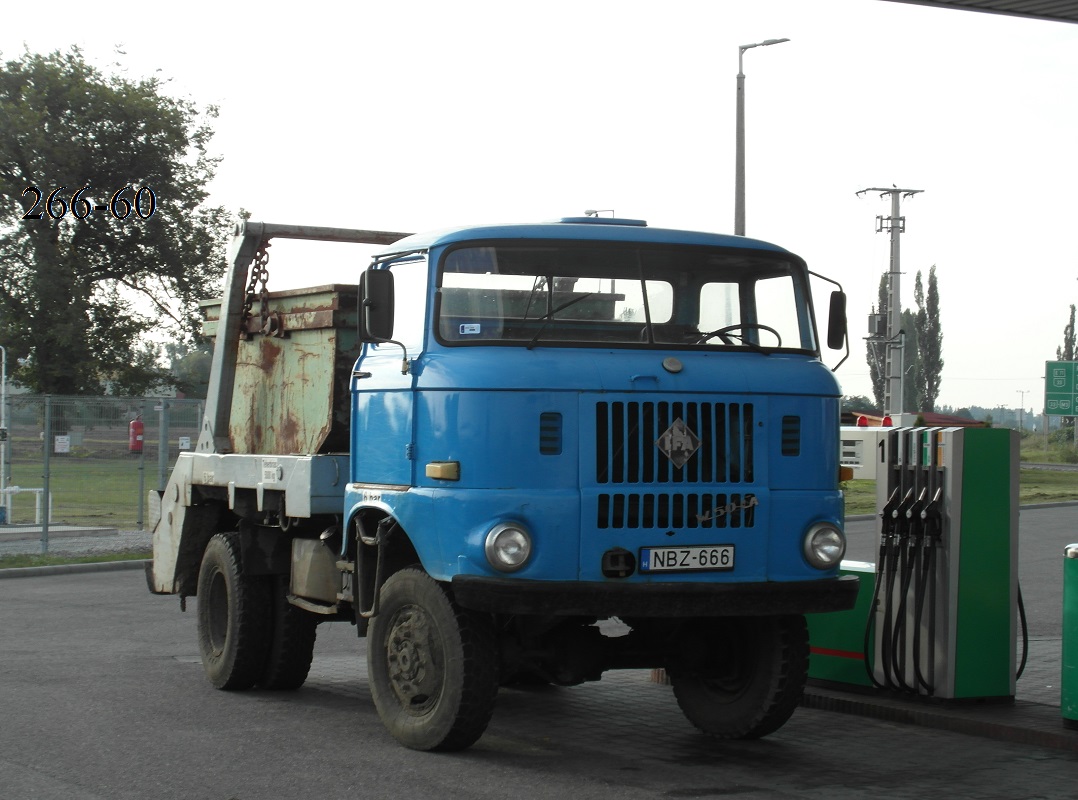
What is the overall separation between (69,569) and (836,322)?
548 inches

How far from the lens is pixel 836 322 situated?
8562 millimetres

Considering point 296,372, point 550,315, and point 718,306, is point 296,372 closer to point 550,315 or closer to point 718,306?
point 550,315

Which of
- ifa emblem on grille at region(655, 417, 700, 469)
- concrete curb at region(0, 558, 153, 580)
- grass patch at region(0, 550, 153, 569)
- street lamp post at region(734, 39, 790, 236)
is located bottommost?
concrete curb at region(0, 558, 153, 580)

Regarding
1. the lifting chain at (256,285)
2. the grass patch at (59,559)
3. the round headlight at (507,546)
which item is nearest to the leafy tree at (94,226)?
the grass patch at (59,559)

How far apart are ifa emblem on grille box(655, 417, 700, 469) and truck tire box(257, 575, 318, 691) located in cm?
353

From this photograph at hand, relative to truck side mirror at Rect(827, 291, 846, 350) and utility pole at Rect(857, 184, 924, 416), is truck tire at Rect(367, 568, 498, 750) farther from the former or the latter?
utility pole at Rect(857, 184, 924, 416)

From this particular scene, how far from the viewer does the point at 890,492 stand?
9.50 meters

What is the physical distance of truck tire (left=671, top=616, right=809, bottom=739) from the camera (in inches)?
319

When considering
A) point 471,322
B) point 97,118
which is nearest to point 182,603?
point 471,322

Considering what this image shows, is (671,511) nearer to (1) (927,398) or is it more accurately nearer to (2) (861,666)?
(2) (861,666)

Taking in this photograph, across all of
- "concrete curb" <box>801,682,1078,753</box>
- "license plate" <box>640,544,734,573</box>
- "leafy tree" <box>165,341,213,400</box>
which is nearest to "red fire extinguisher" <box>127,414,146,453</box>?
"concrete curb" <box>801,682,1078,753</box>

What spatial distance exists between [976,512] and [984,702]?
1175mm

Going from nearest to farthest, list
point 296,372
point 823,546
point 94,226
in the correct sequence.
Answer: point 823,546, point 296,372, point 94,226

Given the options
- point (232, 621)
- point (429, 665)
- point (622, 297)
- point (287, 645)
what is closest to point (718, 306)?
point (622, 297)
